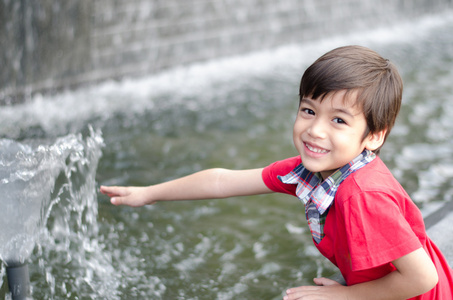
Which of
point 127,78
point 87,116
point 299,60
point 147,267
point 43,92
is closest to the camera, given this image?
point 147,267

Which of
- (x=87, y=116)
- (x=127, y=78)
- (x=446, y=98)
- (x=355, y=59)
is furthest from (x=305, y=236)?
(x=127, y=78)

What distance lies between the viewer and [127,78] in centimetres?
Result: 594

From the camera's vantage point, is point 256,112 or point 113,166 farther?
point 256,112

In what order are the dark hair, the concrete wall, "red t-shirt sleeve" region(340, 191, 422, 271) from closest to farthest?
"red t-shirt sleeve" region(340, 191, 422, 271) → the dark hair → the concrete wall

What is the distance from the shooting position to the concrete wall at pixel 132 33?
16.1 feet

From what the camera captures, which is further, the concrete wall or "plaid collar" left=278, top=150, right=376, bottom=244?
the concrete wall

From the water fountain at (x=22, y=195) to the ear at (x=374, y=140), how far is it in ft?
3.42

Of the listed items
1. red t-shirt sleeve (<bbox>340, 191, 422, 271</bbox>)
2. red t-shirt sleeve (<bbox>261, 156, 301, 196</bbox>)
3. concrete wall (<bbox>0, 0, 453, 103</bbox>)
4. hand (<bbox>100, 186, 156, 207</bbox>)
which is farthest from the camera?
concrete wall (<bbox>0, 0, 453, 103</bbox>)

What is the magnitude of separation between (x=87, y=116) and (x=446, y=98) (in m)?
3.54

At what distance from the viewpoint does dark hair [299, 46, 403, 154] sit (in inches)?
61.9

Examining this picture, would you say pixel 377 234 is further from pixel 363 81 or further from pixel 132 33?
pixel 132 33

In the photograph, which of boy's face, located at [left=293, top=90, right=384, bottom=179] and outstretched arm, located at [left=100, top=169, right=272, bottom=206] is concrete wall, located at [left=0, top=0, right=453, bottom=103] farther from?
boy's face, located at [left=293, top=90, right=384, bottom=179]

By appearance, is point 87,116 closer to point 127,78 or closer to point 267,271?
point 127,78

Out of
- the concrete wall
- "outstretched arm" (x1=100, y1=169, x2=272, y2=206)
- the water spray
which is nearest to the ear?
"outstretched arm" (x1=100, y1=169, x2=272, y2=206)
